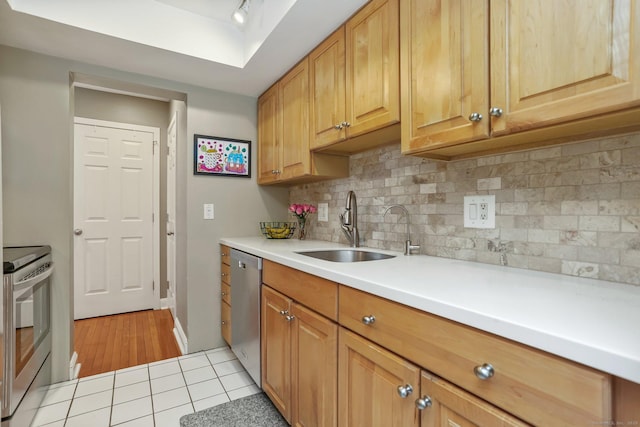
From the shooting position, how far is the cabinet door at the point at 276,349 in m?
1.46

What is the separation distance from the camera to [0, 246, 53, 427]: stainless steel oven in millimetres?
1325

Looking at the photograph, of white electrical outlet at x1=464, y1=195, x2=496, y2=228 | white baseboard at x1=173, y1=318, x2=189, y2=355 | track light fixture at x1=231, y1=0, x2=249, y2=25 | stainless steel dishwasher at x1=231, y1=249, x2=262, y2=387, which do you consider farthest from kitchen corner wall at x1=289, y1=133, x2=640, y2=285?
white baseboard at x1=173, y1=318, x2=189, y2=355

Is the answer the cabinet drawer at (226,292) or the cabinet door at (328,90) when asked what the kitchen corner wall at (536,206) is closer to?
the cabinet door at (328,90)

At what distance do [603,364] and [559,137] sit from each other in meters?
0.84

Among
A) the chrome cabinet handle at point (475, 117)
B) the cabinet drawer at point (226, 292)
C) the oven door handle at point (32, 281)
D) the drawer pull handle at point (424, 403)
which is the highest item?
the chrome cabinet handle at point (475, 117)

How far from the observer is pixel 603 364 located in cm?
50

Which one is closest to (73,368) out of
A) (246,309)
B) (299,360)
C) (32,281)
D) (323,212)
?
(32,281)

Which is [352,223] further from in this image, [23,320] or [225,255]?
[23,320]

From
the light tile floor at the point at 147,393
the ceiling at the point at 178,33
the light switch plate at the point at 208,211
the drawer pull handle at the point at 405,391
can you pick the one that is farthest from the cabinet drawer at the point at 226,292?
the drawer pull handle at the point at 405,391

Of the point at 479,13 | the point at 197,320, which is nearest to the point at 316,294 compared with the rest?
the point at 479,13

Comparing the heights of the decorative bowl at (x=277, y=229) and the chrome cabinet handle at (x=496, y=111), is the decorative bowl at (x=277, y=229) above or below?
below

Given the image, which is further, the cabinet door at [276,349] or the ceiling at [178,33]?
the ceiling at [178,33]

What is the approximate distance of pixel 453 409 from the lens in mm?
740

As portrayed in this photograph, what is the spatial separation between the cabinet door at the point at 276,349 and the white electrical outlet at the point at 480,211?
2.93 ft
